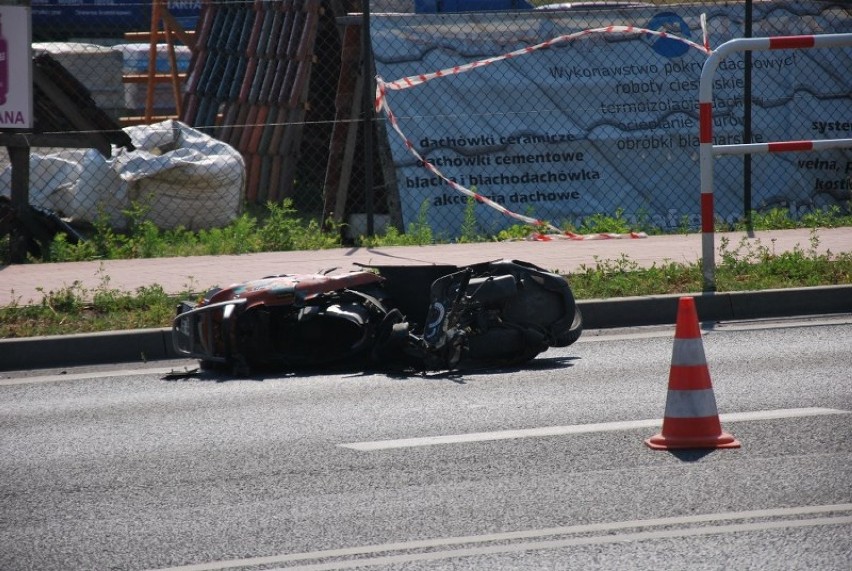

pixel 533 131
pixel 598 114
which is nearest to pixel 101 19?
pixel 533 131

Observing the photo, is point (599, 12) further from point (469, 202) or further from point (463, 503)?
point (463, 503)

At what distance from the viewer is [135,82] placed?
21.9m

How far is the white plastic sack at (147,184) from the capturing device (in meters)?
14.2

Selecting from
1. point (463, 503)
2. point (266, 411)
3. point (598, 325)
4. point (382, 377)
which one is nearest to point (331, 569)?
point (463, 503)

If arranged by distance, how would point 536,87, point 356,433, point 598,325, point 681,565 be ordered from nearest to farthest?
point 681,565 < point 356,433 < point 598,325 < point 536,87

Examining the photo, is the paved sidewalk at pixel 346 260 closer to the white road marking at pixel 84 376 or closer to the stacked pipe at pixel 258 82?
the white road marking at pixel 84 376

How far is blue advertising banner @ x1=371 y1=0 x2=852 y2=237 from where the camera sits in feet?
45.6

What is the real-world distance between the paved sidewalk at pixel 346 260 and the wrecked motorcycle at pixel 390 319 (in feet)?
7.65

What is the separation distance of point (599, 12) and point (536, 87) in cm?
109

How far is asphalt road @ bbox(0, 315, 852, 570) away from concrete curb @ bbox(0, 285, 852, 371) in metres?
0.73

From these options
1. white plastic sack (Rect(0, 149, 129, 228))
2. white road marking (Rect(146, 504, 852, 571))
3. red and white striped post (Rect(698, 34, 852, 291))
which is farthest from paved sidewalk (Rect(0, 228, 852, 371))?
white road marking (Rect(146, 504, 852, 571))

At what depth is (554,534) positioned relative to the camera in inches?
188

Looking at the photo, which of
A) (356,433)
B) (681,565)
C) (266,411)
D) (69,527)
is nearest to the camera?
(681,565)

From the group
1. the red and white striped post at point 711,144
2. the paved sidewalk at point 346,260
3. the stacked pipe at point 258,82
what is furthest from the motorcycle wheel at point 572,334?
the stacked pipe at point 258,82
